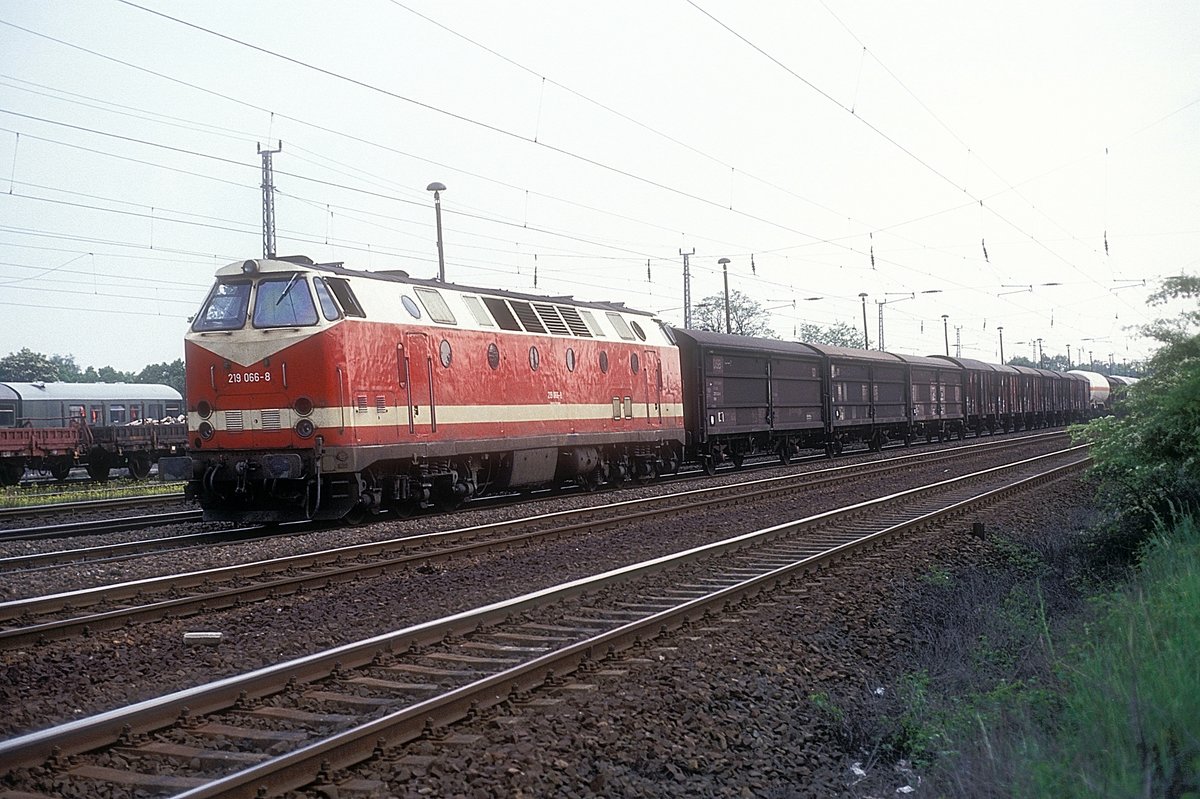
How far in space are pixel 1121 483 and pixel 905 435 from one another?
84.1 ft

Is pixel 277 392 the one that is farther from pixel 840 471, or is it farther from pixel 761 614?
pixel 840 471

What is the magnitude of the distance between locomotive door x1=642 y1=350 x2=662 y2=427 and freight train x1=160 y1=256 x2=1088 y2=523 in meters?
0.05

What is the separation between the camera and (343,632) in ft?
25.7

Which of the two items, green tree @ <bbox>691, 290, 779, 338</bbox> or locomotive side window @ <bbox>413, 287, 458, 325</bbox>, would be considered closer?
locomotive side window @ <bbox>413, 287, 458, 325</bbox>

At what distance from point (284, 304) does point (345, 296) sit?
2.62ft

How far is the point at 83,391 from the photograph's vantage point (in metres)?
38.1

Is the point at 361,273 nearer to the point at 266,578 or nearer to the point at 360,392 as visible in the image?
the point at 360,392

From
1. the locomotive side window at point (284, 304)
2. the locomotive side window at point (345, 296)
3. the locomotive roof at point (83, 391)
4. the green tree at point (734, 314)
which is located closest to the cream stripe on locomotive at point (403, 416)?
the locomotive side window at point (284, 304)

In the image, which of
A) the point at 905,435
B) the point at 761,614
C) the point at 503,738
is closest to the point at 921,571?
the point at 761,614

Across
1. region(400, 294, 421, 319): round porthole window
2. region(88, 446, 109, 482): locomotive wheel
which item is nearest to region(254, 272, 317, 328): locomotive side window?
region(400, 294, 421, 319): round porthole window

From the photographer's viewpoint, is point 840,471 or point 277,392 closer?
point 277,392

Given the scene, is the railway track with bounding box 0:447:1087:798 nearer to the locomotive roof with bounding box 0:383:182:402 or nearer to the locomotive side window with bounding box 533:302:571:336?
the locomotive side window with bounding box 533:302:571:336

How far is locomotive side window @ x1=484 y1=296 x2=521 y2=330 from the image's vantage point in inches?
653

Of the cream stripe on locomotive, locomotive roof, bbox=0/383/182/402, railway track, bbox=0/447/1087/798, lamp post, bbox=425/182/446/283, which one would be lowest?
railway track, bbox=0/447/1087/798
